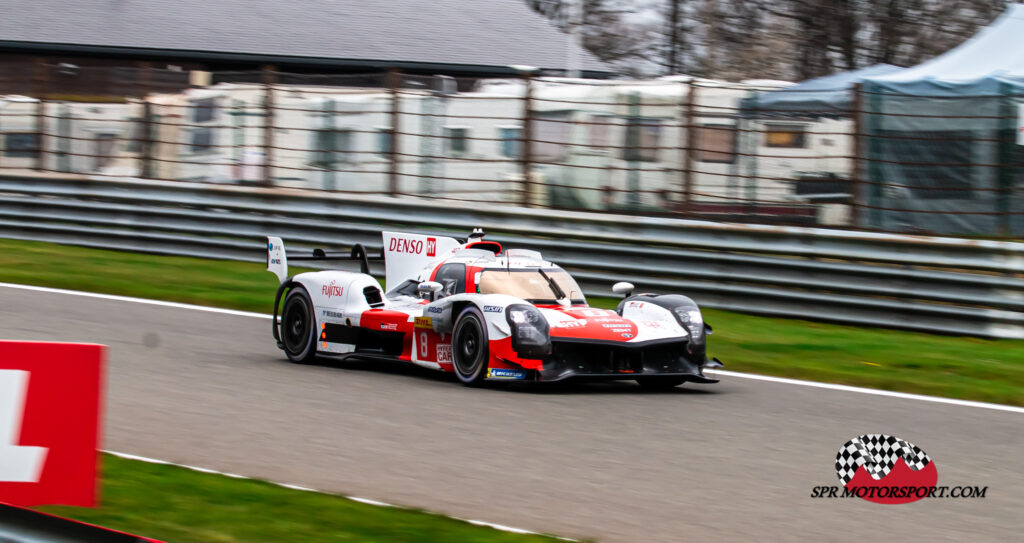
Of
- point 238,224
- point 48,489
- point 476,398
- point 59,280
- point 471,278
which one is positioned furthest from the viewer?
point 238,224

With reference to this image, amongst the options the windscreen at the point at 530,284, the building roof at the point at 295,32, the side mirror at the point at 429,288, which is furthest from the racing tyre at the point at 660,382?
the building roof at the point at 295,32

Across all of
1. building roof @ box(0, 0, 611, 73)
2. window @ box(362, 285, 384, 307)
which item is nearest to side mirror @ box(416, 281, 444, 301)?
window @ box(362, 285, 384, 307)

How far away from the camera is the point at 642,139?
13.8 metres

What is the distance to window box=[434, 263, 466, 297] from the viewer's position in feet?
31.5

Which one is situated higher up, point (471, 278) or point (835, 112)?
point (835, 112)

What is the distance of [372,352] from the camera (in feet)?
32.4

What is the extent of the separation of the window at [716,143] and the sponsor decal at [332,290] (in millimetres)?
4865

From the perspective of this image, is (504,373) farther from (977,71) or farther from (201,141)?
(977,71)

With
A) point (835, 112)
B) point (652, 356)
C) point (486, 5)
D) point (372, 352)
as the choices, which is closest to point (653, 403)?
point (652, 356)

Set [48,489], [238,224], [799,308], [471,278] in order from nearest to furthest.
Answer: [48,489], [471,278], [799,308], [238,224]

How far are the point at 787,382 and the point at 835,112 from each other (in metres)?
4.23

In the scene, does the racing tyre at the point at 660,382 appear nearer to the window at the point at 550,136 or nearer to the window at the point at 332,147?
the window at the point at 550,136

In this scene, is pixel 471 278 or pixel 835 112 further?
pixel 835 112

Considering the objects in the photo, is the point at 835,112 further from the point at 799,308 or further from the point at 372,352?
the point at 372,352
